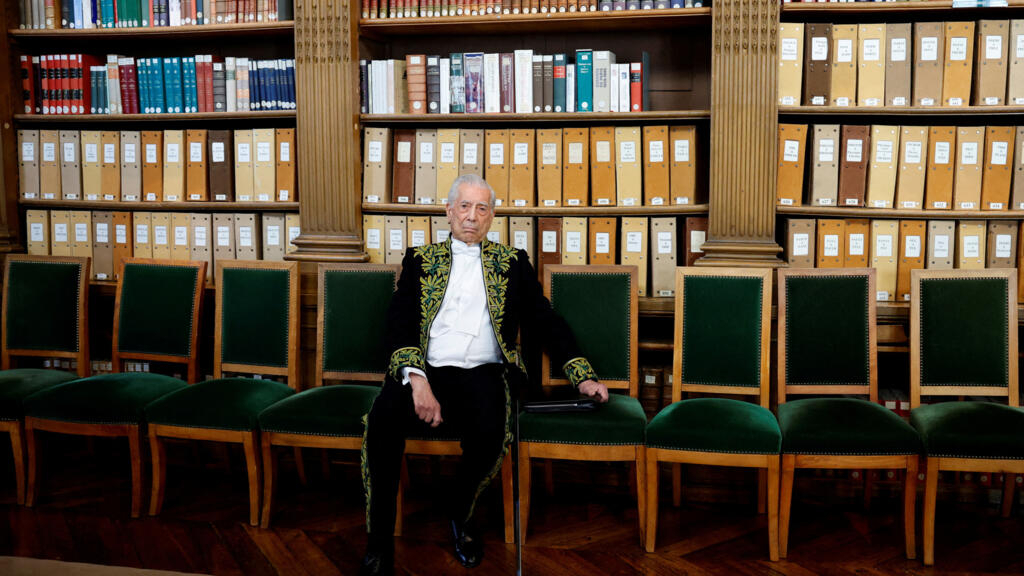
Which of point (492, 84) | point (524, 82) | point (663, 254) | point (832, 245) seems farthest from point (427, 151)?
point (832, 245)

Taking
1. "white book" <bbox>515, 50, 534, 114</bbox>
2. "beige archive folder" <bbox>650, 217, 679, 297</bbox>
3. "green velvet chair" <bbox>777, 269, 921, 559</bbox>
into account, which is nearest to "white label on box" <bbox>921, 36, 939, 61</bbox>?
"green velvet chair" <bbox>777, 269, 921, 559</bbox>

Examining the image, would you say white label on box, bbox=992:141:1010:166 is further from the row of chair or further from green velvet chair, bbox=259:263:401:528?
green velvet chair, bbox=259:263:401:528

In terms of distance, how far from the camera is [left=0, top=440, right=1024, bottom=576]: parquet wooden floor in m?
2.40

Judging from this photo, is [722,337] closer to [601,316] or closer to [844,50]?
[601,316]

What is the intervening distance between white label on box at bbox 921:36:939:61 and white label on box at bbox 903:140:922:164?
317 millimetres

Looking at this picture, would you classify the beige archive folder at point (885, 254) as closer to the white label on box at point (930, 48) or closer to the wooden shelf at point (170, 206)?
the white label on box at point (930, 48)

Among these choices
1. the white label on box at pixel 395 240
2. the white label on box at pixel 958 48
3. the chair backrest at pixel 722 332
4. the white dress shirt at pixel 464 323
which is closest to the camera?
the white dress shirt at pixel 464 323

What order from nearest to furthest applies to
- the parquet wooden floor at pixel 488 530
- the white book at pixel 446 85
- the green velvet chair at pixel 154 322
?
the parquet wooden floor at pixel 488 530
the green velvet chair at pixel 154 322
the white book at pixel 446 85

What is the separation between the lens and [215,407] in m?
2.61

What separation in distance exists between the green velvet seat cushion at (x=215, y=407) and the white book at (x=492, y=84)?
143 centimetres

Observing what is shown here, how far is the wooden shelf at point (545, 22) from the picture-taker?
316 centimetres

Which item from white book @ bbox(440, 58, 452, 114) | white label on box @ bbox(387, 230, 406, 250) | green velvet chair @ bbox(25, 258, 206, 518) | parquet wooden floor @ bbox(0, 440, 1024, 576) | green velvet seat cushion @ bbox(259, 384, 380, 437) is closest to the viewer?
parquet wooden floor @ bbox(0, 440, 1024, 576)

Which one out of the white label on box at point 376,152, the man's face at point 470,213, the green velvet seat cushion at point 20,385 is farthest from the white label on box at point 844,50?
the green velvet seat cushion at point 20,385

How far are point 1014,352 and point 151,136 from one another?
3520 millimetres
